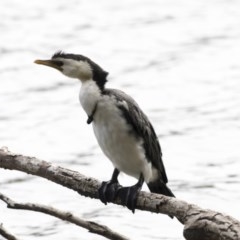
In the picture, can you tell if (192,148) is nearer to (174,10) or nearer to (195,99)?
(195,99)

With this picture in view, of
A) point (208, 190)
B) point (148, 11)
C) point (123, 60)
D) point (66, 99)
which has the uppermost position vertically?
point (148, 11)

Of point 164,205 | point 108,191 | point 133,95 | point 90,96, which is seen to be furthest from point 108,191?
point 133,95

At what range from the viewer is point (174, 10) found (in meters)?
13.1

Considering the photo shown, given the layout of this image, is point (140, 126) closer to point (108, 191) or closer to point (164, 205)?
point (108, 191)

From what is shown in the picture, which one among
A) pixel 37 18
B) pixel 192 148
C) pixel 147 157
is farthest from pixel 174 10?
pixel 147 157

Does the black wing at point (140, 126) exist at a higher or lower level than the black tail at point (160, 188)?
higher

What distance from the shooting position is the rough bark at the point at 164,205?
Answer: 457 centimetres

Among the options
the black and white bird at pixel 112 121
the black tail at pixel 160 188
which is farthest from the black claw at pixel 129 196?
the black tail at pixel 160 188

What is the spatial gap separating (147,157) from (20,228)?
2.33 meters

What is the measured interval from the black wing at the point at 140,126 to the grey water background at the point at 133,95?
5.76 ft

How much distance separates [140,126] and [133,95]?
4712 millimetres

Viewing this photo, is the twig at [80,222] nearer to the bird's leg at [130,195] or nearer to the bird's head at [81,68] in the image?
the bird's leg at [130,195]

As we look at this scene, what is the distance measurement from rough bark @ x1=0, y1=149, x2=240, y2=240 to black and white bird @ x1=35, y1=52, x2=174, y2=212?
171 millimetres

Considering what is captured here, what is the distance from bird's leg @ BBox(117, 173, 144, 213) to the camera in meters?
5.36
